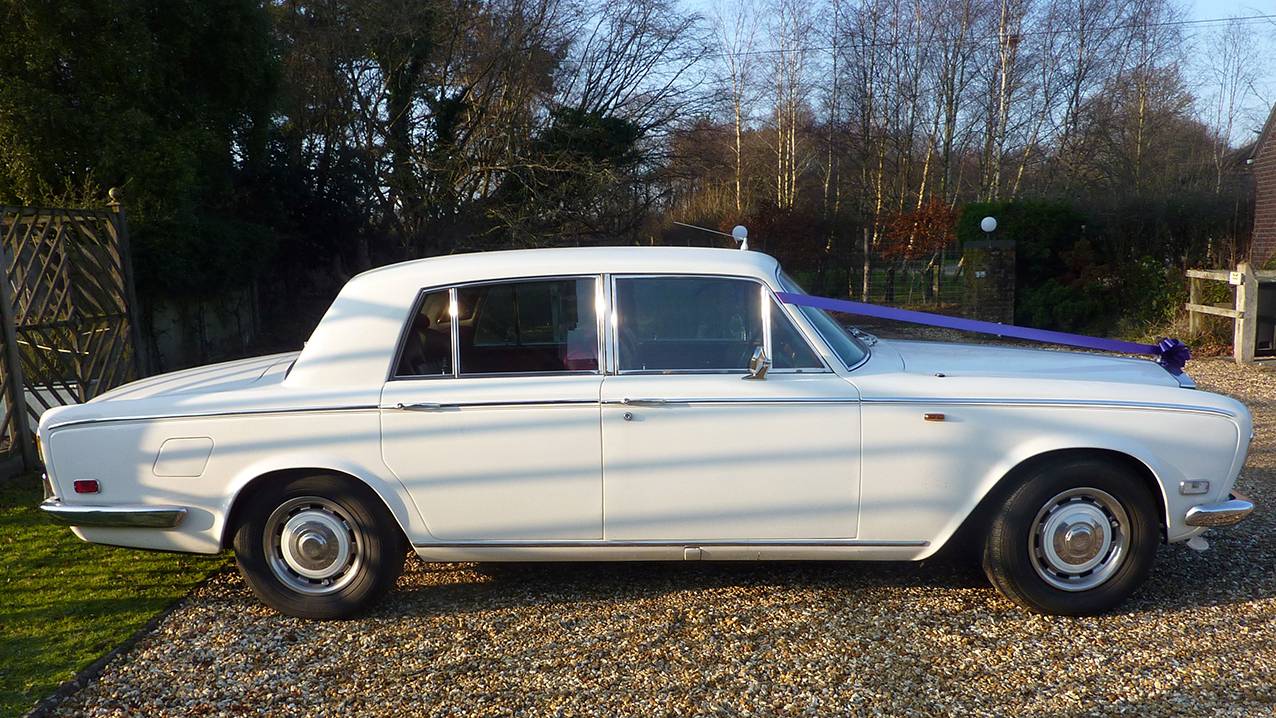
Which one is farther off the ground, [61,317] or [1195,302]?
[61,317]

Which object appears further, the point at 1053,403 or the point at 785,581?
the point at 785,581

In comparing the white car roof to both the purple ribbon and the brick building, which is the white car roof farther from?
the brick building

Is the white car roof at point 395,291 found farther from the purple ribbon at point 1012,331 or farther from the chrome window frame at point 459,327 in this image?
the purple ribbon at point 1012,331

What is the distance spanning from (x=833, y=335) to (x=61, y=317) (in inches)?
315

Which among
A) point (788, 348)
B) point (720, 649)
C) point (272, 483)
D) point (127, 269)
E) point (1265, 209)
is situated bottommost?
point (720, 649)

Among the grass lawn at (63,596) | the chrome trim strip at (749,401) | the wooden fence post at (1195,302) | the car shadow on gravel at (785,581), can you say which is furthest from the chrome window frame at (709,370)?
the wooden fence post at (1195,302)

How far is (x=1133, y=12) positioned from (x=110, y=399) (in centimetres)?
3262

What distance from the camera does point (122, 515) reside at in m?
3.93

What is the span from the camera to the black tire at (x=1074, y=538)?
381cm

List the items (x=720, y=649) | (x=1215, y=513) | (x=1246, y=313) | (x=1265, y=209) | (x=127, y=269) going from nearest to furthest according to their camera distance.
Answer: (x=720, y=649)
(x=1215, y=513)
(x=127, y=269)
(x=1246, y=313)
(x=1265, y=209)

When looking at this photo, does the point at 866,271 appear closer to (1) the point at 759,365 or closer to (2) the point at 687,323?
(2) the point at 687,323

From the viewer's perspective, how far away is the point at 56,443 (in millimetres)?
3990

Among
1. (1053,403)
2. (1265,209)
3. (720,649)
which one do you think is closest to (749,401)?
(720,649)

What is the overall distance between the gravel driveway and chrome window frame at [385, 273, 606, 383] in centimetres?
117
